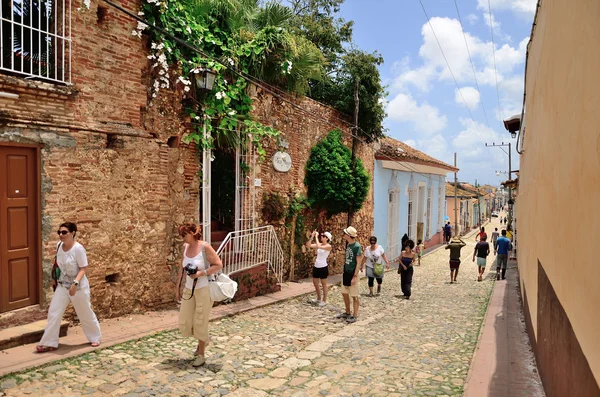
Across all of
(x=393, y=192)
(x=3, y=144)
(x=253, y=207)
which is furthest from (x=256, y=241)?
(x=393, y=192)

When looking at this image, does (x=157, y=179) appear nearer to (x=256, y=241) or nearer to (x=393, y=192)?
(x=256, y=241)

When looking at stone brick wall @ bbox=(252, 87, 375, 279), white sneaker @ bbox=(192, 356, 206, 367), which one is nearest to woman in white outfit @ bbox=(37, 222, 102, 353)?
white sneaker @ bbox=(192, 356, 206, 367)

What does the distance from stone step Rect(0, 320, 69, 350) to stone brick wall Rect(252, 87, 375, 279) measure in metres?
5.24

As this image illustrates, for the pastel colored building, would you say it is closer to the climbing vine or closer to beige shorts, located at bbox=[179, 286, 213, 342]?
the climbing vine

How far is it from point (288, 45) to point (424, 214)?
16.6 meters

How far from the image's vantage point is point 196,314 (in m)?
5.31

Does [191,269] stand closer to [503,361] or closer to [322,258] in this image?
[503,361]

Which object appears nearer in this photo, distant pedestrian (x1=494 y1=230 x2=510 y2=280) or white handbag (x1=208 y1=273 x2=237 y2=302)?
white handbag (x1=208 y1=273 x2=237 y2=302)

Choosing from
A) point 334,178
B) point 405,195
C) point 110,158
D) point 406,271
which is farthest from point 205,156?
point 405,195

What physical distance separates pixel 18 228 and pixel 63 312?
1.26m

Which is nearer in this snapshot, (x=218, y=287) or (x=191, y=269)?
(x=191, y=269)

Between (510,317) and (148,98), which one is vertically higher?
(148,98)

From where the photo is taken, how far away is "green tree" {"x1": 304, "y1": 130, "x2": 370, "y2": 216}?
1266 cm

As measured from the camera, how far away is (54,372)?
15.9ft
